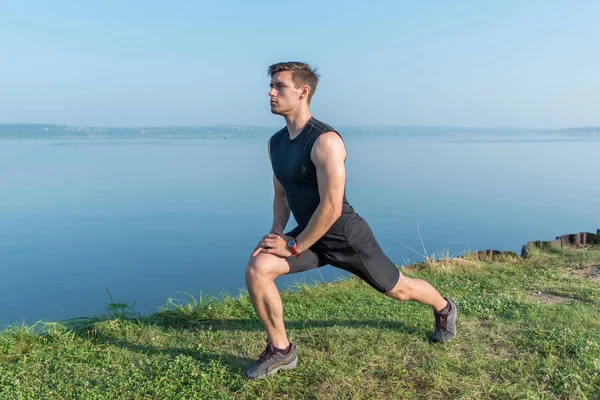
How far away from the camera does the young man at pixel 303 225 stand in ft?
11.5

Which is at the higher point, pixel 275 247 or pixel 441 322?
pixel 275 247

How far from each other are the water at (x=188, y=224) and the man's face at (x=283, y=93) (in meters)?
4.33

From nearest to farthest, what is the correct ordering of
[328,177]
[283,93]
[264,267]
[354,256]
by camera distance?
[328,177], [264,267], [283,93], [354,256]

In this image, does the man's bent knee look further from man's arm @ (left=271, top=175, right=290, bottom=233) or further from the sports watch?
man's arm @ (left=271, top=175, right=290, bottom=233)

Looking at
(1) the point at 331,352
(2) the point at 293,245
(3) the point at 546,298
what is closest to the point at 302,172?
(2) the point at 293,245

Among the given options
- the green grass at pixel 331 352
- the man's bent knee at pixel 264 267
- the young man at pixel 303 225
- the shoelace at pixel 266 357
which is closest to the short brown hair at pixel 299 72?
the young man at pixel 303 225

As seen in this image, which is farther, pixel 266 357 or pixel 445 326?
pixel 445 326

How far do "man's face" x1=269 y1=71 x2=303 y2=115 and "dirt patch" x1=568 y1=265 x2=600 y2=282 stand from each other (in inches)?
198

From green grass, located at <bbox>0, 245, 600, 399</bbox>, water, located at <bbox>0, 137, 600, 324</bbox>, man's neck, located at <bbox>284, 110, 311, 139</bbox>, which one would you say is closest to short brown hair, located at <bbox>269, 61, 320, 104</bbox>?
man's neck, located at <bbox>284, 110, 311, 139</bbox>

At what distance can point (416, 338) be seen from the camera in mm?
4297

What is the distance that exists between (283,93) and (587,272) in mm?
5510

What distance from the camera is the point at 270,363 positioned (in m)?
3.66

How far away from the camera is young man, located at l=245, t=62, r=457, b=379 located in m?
3.49

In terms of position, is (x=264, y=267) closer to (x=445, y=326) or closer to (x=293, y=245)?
(x=293, y=245)
